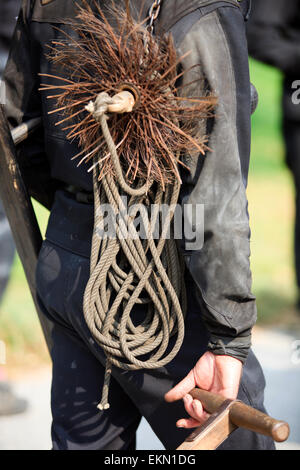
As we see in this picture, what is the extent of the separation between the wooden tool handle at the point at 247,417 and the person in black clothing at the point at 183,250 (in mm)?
35

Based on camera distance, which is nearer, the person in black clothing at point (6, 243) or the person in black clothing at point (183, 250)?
the person in black clothing at point (183, 250)

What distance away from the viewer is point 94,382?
1.77 metres

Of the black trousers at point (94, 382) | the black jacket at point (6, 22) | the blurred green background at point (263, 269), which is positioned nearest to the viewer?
the black trousers at point (94, 382)

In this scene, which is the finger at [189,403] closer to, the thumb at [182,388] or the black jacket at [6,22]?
the thumb at [182,388]

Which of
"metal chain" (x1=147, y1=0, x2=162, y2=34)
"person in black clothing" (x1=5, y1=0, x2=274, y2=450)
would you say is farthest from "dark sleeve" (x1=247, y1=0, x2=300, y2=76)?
"metal chain" (x1=147, y1=0, x2=162, y2=34)

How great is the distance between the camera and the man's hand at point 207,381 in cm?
145

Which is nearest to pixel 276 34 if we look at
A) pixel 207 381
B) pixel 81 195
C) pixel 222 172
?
pixel 81 195

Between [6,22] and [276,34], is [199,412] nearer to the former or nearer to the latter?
[6,22]

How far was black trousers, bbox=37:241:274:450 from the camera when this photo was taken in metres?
1.62

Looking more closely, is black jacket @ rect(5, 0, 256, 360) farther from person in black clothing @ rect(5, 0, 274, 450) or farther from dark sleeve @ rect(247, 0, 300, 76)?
dark sleeve @ rect(247, 0, 300, 76)

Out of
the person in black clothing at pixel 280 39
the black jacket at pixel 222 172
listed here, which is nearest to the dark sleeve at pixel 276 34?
the person in black clothing at pixel 280 39

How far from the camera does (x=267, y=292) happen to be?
4570 millimetres

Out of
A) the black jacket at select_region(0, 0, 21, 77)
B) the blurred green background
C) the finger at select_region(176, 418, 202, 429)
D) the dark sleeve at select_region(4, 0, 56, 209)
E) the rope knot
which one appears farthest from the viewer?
the blurred green background

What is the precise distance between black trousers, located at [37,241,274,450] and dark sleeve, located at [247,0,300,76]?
2544mm
